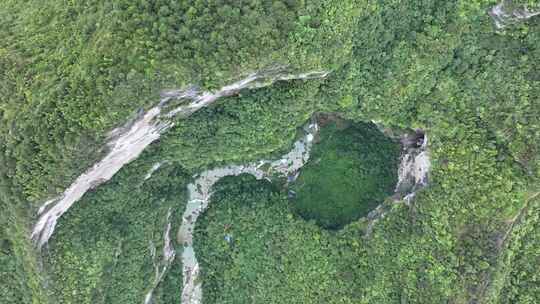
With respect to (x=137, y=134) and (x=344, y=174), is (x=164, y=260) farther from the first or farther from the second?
(x=344, y=174)

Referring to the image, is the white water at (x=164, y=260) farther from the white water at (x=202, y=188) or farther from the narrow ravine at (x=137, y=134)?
the narrow ravine at (x=137, y=134)

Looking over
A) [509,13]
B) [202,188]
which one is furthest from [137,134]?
[509,13]

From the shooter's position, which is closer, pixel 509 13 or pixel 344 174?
pixel 509 13

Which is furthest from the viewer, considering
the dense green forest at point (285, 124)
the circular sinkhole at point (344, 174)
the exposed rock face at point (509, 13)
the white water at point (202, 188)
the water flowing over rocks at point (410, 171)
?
the white water at point (202, 188)

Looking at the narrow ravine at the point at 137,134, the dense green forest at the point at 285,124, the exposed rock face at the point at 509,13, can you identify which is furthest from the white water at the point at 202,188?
the exposed rock face at the point at 509,13

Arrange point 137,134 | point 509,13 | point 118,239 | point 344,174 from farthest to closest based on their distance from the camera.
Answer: point 344,174 < point 118,239 < point 137,134 < point 509,13

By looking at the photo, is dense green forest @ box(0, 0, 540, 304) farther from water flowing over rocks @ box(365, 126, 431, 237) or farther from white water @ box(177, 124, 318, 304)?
white water @ box(177, 124, 318, 304)

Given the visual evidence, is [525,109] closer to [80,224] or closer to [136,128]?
[136,128]
